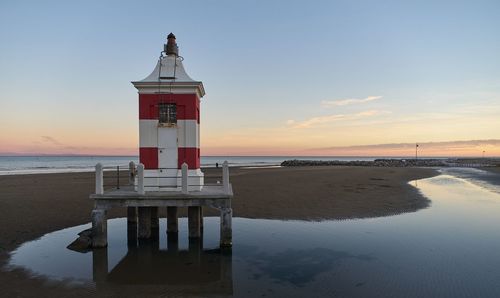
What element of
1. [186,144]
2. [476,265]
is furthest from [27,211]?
[476,265]

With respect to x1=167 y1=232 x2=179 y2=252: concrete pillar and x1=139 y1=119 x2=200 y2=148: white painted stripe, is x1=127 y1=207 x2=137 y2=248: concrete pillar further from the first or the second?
x1=139 y1=119 x2=200 y2=148: white painted stripe

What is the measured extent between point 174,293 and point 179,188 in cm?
503

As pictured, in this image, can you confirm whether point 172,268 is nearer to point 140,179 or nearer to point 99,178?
point 140,179

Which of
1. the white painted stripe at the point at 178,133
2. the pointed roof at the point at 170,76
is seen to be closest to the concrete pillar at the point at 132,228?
the white painted stripe at the point at 178,133

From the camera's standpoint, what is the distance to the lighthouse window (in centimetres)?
1326

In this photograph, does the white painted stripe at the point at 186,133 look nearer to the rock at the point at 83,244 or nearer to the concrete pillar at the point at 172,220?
the concrete pillar at the point at 172,220

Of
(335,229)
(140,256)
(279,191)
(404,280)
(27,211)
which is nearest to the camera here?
(404,280)

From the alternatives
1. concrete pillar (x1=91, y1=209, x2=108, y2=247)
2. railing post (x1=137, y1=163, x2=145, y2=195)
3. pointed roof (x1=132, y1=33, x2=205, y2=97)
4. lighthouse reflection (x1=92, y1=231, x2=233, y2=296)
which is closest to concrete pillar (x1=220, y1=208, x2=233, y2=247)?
lighthouse reflection (x1=92, y1=231, x2=233, y2=296)

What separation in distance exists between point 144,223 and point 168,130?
12.2 feet

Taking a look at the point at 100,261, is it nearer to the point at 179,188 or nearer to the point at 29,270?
the point at 29,270

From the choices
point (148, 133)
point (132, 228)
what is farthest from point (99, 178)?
point (132, 228)

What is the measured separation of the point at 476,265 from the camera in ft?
34.9

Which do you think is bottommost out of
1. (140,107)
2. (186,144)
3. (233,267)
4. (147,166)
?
(233,267)

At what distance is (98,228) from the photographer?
1216cm
